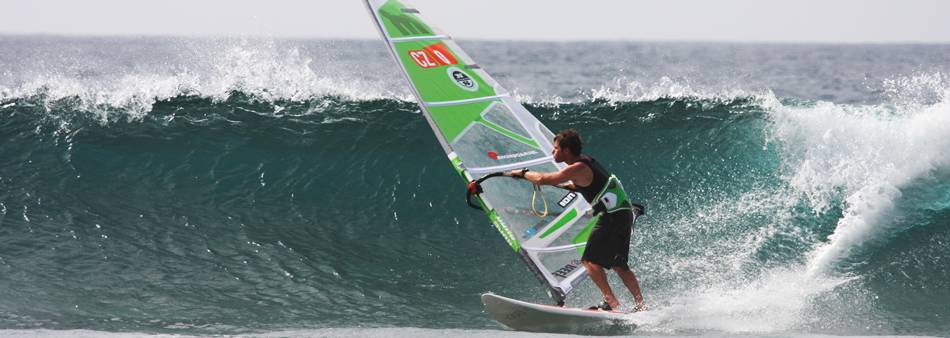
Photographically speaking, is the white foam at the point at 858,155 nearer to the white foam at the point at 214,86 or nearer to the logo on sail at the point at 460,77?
the logo on sail at the point at 460,77

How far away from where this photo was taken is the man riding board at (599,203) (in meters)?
5.33

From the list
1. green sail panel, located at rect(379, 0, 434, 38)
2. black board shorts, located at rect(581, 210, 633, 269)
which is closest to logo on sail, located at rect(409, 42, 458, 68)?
green sail panel, located at rect(379, 0, 434, 38)

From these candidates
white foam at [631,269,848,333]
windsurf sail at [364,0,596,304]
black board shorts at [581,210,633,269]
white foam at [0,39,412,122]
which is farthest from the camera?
white foam at [0,39,412,122]

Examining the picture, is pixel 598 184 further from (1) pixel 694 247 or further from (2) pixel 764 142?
(2) pixel 764 142

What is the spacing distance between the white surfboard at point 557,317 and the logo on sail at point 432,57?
150 centimetres

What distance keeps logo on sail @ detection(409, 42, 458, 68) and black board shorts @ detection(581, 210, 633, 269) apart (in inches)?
55.9

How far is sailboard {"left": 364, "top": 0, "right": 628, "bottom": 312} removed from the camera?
589 cm

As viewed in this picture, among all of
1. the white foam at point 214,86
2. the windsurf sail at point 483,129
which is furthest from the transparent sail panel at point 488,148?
the white foam at point 214,86

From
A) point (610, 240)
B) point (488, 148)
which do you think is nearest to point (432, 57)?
point (488, 148)

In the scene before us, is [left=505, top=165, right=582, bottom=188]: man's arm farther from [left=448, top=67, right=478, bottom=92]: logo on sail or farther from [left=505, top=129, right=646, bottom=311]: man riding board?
[left=448, top=67, right=478, bottom=92]: logo on sail

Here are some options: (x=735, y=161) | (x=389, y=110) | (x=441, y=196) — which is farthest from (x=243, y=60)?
(x=735, y=161)

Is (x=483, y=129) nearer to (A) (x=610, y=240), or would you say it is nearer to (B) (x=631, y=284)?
(A) (x=610, y=240)

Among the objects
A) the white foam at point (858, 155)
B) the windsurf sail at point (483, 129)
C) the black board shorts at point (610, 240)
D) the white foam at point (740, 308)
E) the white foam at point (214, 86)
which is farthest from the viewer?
the white foam at point (214, 86)

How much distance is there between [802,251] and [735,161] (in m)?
1.55
